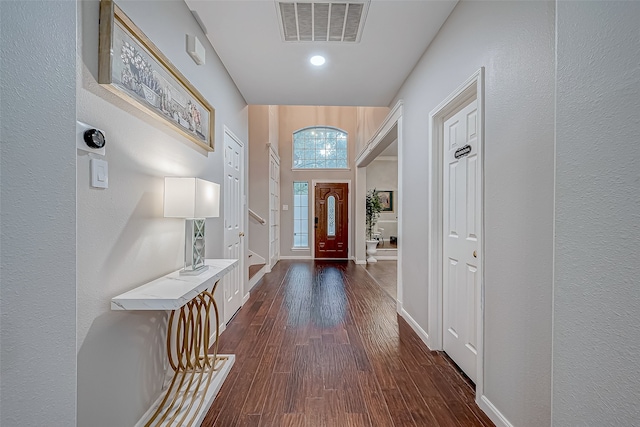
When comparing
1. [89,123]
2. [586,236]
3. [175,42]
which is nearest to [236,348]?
[89,123]

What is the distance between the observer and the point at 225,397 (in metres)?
1.83

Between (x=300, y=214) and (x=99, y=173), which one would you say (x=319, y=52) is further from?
(x=300, y=214)

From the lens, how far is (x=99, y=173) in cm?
120

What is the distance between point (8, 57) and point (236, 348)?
239cm

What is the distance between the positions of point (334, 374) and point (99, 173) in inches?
73.2

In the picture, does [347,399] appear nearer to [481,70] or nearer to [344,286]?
[481,70]

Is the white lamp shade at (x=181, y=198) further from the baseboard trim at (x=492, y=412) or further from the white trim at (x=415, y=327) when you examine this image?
the white trim at (x=415, y=327)

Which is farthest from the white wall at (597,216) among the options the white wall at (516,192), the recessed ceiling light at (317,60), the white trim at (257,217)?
the white trim at (257,217)

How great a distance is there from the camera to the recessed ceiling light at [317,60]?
2.67 m

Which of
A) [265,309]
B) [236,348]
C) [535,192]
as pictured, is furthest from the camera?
[265,309]

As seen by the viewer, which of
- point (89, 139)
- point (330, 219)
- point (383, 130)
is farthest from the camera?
point (330, 219)

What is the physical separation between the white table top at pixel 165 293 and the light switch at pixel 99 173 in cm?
48

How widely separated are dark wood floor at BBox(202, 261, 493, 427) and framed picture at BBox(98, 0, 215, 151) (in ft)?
5.65

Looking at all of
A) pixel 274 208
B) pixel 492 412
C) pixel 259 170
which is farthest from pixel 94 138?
pixel 274 208
